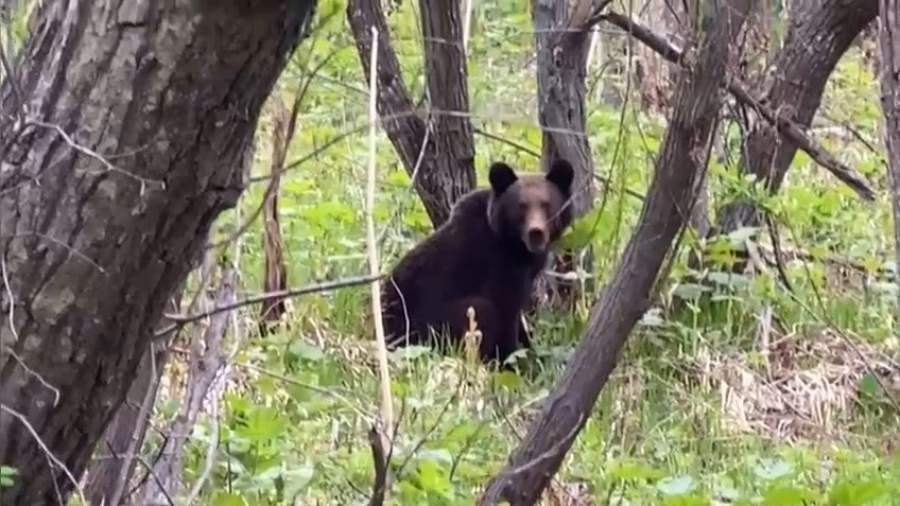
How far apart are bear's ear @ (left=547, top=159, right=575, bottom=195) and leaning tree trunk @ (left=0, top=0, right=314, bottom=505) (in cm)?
520

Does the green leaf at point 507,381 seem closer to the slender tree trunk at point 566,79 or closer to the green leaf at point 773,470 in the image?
the slender tree trunk at point 566,79

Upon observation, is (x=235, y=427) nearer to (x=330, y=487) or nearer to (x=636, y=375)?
(x=330, y=487)

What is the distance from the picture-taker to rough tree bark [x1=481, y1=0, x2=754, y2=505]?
14.3ft

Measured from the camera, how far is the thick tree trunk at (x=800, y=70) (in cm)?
727

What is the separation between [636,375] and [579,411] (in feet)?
6.96

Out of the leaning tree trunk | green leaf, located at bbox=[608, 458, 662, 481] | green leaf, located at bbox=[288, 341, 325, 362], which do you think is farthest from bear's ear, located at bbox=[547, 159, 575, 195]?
the leaning tree trunk

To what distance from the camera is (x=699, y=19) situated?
4.45 meters

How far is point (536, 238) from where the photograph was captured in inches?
321

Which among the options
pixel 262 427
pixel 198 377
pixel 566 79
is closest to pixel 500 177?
pixel 566 79

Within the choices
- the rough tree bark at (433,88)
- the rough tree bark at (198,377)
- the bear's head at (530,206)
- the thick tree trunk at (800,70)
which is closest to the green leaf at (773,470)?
the rough tree bark at (198,377)

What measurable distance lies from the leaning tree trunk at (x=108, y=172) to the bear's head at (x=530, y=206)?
5326mm

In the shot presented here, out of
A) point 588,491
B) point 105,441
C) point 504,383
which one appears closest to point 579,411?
point 588,491

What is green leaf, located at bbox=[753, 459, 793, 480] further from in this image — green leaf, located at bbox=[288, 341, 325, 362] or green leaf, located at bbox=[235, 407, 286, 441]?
green leaf, located at bbox=[288, 341, 325, 362]

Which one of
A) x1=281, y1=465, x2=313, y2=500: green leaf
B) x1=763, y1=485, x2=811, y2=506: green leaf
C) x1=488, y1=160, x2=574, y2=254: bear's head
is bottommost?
x1=281, y1=465, x2=313, y2=500: green leaf
